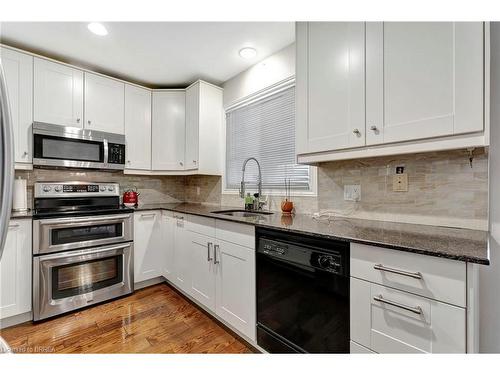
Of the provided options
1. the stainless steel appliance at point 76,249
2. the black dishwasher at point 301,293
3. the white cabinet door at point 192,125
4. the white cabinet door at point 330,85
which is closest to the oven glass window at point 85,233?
the stainless steel appliance at point 76,249

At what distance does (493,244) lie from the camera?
1.13m

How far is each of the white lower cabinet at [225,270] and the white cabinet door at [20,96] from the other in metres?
1.61

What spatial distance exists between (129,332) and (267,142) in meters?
2.02

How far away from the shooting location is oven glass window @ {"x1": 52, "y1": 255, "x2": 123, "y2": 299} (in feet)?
6.72

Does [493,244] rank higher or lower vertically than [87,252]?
higher

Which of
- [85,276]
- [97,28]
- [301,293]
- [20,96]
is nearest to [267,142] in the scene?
[301,293]

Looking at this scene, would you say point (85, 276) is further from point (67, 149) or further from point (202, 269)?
point (67, 149)

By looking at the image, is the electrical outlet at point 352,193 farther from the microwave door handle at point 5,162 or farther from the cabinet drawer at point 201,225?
the microwave door handle at point 5,162

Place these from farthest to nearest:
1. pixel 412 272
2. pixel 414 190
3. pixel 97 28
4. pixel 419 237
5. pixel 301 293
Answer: pixel 97 28
pixel 414 190
pixel 301 293
pixel 419 237
pixel 412 272

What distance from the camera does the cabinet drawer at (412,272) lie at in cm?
81

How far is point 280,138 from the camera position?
227 centimetres

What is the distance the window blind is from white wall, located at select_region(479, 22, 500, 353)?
1.11 meters
